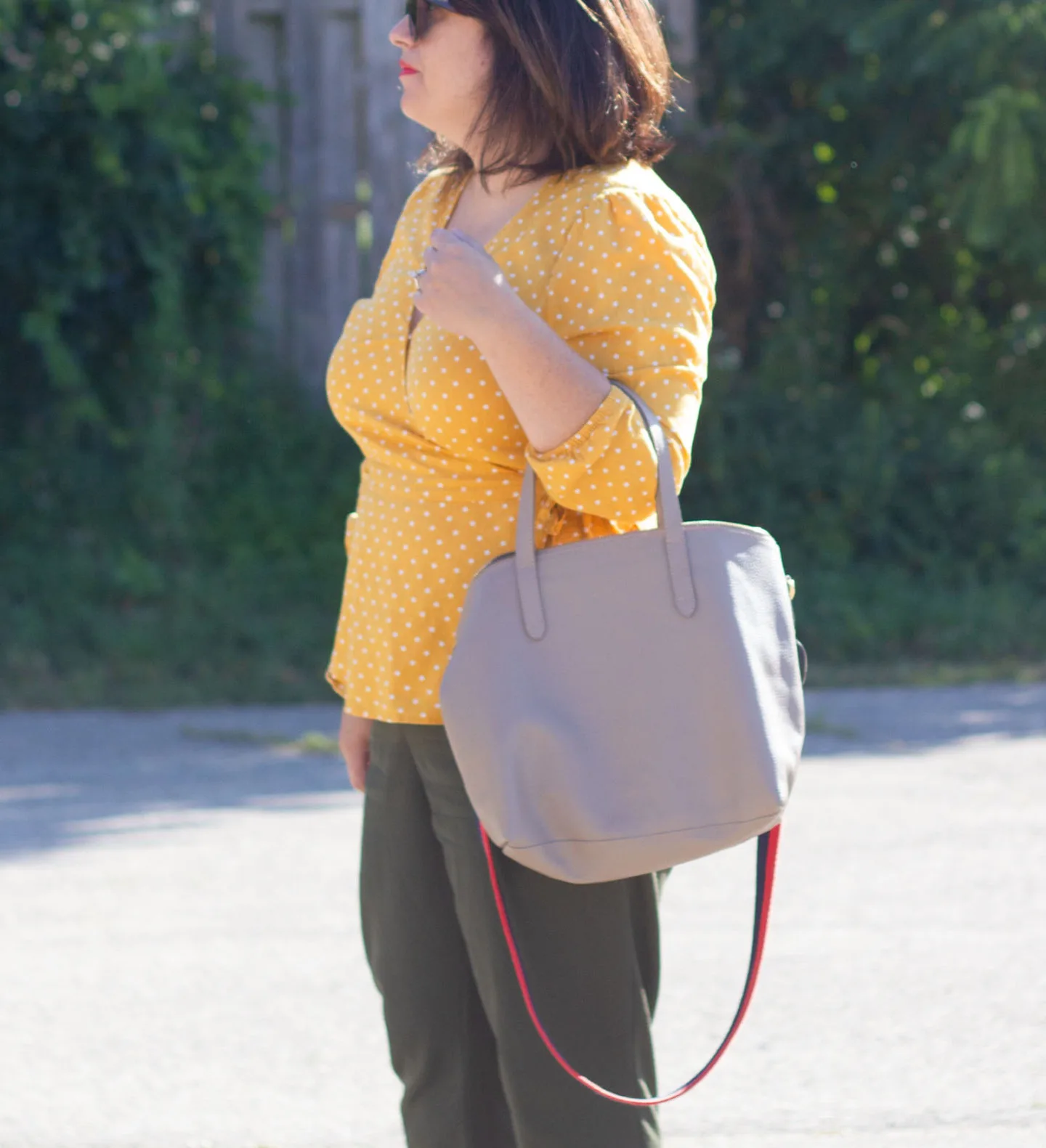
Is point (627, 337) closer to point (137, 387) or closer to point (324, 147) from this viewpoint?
point (137, 387)

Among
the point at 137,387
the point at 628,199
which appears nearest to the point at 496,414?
the point at 628,199

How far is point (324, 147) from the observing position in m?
7.59

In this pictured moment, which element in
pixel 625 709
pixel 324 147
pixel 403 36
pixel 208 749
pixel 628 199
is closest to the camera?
pixel 625 709

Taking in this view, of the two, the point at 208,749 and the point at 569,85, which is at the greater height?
the point at 569,85

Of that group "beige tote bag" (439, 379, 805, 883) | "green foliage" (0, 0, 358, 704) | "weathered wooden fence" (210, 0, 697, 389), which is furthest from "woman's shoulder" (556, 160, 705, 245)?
"weathered wooden fence" (210, 0, 697, 389)

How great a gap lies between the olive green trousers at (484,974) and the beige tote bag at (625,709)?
186 mm

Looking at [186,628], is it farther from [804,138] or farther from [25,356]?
[804,138]

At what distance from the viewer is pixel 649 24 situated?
190cm

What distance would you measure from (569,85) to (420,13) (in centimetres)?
21

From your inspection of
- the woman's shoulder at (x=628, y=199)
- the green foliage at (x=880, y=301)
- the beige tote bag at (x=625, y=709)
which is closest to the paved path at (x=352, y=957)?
the beige tote bag at (x=625, y=709)

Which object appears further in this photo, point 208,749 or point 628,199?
point 208,749

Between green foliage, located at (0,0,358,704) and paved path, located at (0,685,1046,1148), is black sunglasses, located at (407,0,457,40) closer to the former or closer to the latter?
paved path, located at (0,685,1046,1148)

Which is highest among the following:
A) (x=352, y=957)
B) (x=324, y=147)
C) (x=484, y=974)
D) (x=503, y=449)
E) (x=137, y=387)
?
(x=503, y=449)

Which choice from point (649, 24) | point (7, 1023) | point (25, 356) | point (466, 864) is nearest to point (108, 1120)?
point (7, 1023)
